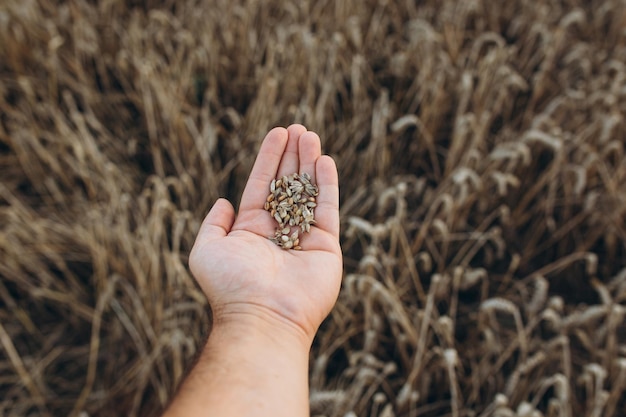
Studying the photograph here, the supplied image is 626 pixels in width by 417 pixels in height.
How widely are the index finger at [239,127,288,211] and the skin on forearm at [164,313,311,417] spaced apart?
1.18ft

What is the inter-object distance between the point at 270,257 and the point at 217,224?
166 mm

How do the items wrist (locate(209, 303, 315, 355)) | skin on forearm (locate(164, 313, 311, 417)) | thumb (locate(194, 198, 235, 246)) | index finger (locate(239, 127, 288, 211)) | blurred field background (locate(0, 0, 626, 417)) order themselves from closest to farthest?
skin on forearm (locate(164, 313, 311, 417)) < wrist (locate(209, 303, 315, 355)) < thumb (locate(194, 198, 235, 246)) < index finger (locate(239, 127, 288, 211)) < blurred field background (locate(0, 0, 626, 417))

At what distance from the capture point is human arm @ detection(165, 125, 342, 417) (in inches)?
50.9

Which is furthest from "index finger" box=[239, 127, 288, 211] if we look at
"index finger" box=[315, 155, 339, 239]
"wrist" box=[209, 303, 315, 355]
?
"wrist" box=[209, 303, 315, 355]

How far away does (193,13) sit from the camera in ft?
9.96

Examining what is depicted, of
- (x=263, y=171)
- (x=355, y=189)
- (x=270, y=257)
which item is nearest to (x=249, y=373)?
(x=270, y=257)

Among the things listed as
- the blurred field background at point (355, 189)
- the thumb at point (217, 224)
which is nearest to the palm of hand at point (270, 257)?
the thumb at point (217, 224)

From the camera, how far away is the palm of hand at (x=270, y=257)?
4.83ft

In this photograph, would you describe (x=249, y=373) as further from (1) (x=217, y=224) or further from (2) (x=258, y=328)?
(1) (x=217, y=224)

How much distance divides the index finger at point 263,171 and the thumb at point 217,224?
0.21 ft

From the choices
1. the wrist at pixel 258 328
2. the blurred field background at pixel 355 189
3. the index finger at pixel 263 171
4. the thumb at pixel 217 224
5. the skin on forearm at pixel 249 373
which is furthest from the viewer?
the blurred field background at pixel 355 189

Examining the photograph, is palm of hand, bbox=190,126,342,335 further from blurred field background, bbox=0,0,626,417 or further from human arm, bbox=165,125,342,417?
blurred field background, bbox=0,0,626,417

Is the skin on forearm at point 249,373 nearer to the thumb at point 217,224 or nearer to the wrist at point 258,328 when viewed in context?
the wrist at point 258,328

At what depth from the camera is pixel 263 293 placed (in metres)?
1.47
